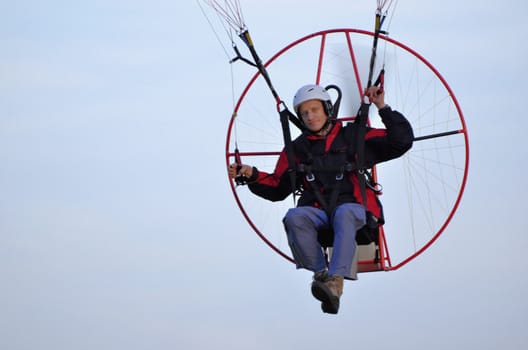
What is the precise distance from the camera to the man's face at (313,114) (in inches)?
361

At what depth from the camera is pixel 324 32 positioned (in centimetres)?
987

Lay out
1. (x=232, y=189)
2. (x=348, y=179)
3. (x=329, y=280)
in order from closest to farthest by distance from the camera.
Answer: (x=329, y=280)
(x=348, y=179)
(x=232, y=189)

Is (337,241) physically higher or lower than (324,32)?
lower

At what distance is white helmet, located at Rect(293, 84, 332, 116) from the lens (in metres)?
9.18

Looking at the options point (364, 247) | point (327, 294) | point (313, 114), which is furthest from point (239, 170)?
point (327, 294)

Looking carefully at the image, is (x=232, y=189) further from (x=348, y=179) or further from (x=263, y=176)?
(x=348, y=179)

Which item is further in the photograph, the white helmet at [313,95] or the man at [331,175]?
the white helmet at [313,95]

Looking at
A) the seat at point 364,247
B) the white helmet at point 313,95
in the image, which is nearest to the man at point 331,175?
the white helmet at point 313,95

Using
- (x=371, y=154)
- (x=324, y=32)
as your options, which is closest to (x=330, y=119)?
(x=371, y=154)

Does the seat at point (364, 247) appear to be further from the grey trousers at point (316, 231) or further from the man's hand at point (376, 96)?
the man's hand at point (376, 96)

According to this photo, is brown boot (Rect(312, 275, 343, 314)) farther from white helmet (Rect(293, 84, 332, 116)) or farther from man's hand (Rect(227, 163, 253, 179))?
white helmet (Rect(293, 84, 332, 116))

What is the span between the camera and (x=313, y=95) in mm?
9172

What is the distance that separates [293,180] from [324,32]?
1.52 meters

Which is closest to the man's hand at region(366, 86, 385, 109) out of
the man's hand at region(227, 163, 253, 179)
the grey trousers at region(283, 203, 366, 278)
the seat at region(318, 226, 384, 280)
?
the grey trousers at region(283, 203, 366, 278)
